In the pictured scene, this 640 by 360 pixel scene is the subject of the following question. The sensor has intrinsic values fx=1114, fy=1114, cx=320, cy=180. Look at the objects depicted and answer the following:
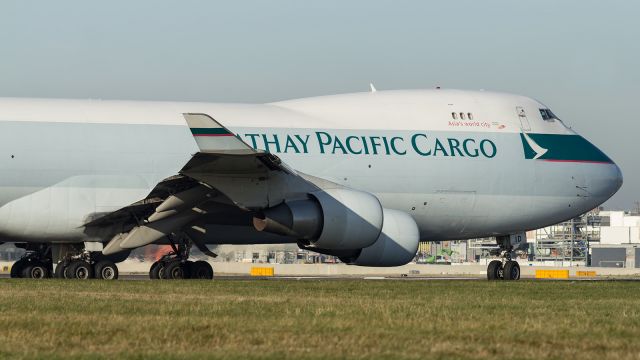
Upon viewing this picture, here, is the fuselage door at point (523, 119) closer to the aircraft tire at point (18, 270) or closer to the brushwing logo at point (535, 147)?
the brushwing logo at point (535, 147)

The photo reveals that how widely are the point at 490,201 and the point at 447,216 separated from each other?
4.38ft

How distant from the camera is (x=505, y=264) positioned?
3316cm

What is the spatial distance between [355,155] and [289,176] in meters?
3.48

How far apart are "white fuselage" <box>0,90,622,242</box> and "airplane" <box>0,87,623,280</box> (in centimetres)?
4

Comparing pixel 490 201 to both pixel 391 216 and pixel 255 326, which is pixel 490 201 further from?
pixel 255 326

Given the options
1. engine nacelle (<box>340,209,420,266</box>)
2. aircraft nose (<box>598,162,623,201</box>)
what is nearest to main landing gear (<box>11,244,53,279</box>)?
engine nacelle (<box>340,209,420,266</box>)

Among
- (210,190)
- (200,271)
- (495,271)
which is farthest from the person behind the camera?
(495,271)

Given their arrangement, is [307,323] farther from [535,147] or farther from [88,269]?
[535,147]

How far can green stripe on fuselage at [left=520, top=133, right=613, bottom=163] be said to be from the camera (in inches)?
1297

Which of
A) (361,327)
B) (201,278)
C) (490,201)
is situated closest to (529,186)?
(490,201)

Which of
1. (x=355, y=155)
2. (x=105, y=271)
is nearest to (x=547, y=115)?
(x=355, y=155)

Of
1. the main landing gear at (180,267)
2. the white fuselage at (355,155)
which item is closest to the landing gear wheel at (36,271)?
the white fuselage at (355,155)

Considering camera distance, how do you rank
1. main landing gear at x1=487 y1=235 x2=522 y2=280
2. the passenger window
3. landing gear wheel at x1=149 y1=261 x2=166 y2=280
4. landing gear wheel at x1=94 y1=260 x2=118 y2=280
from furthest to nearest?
1. the passenger window
2. main landing gear at x1=487 y1=235 x2=522 y2=280
3. landing gear wheel at x1=149 y1=261 x2=166 y2=280
4. landing gear wheel at x1=94 y1=260 x2=118 y2=280

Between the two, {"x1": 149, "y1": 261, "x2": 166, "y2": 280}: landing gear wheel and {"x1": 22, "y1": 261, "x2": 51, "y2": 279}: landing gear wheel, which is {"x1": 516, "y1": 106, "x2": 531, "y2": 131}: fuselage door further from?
{"x1": 22, "y1": 261, "x2": 51, "y2": 279}: landing gear wheel
